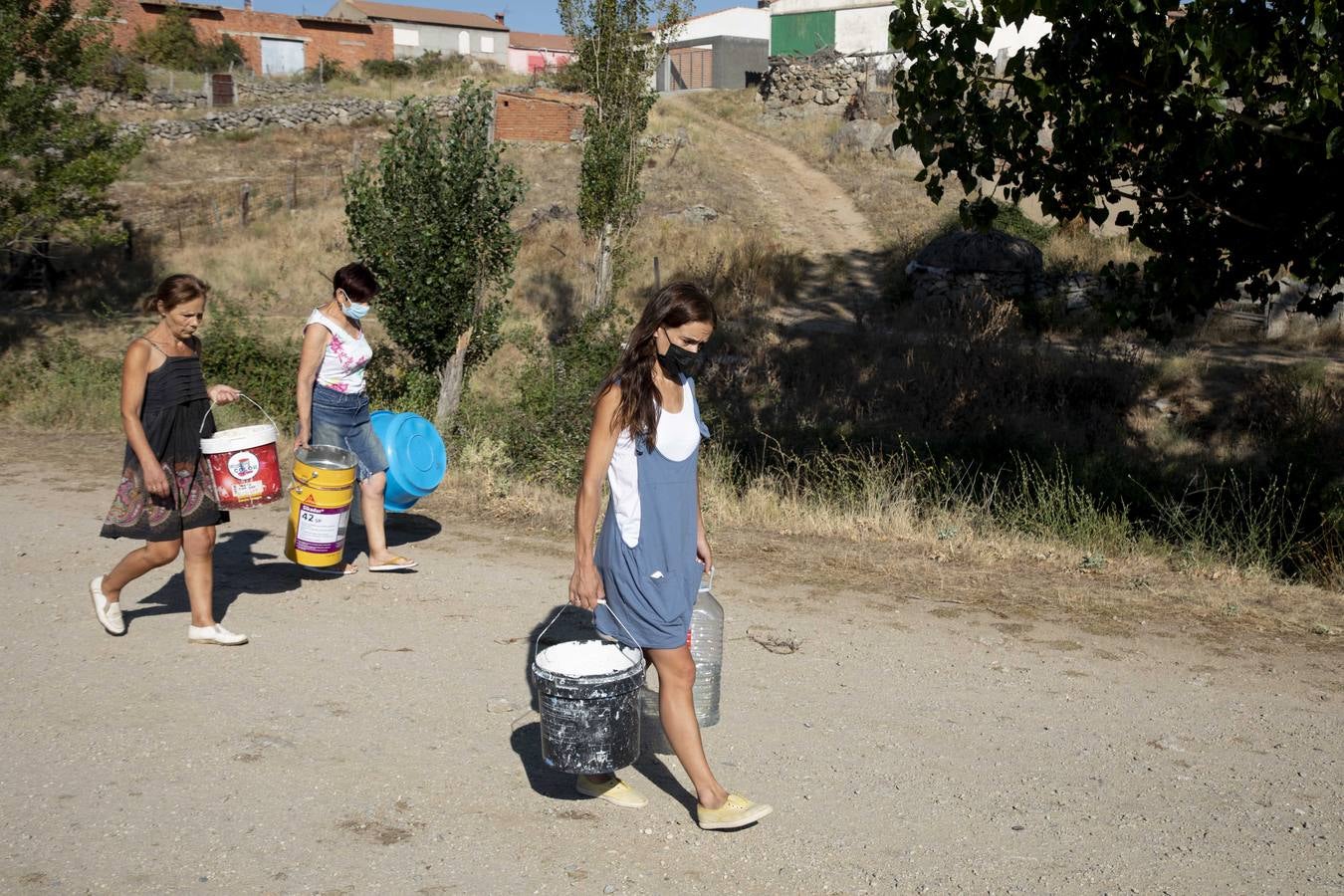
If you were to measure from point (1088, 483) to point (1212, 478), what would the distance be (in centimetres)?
149

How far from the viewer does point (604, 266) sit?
60.1 feet

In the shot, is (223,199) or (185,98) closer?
(223,199)

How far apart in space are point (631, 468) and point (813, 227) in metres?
24.9

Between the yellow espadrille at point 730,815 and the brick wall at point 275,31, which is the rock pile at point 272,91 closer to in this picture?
the brick wall at point 275,31

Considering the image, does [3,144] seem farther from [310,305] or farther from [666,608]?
[666,608]

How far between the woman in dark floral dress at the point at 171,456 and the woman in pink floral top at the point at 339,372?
788 mm

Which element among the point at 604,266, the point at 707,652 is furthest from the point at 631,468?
the point at 604,266

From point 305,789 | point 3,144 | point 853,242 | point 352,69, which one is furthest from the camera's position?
point 352,69

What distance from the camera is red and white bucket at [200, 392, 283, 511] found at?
5.68 m

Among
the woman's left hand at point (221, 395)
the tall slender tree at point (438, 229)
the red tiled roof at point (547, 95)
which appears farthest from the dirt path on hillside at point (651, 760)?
the red tiled roof at point (547, 95)

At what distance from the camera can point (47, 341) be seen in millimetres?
19359

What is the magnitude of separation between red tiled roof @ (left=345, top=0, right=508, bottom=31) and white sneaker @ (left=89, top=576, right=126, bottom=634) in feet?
202

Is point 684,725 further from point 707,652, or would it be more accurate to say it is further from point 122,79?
point 122,79

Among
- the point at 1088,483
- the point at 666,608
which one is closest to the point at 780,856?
the point at 666,608
